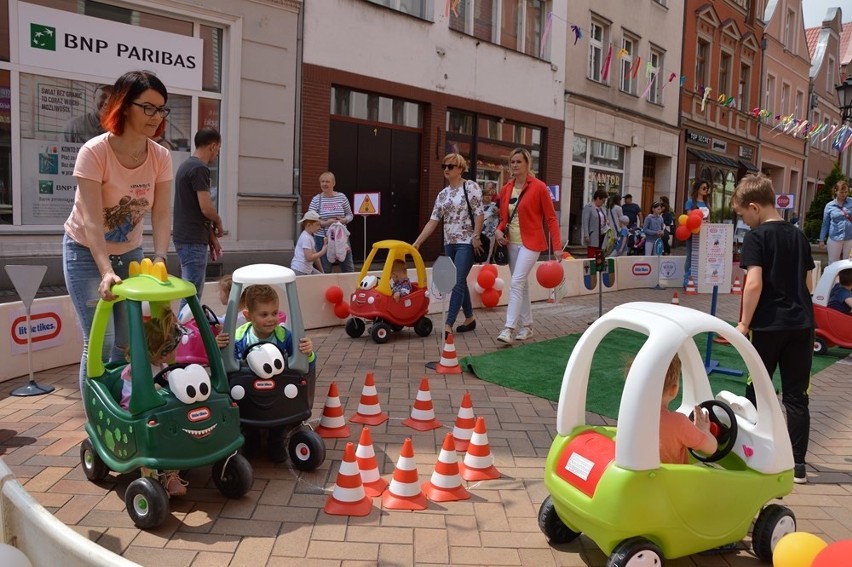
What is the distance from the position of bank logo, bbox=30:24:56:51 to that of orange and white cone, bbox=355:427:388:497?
8.34 m

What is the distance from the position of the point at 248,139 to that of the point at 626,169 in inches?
536

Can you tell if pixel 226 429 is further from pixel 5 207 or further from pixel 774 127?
pixel 774 127

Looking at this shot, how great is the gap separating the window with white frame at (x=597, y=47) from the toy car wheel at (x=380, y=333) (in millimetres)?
14240

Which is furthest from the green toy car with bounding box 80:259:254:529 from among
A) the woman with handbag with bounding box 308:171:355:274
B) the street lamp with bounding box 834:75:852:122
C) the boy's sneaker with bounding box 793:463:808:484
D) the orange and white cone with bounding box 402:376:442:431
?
the street lamp with bounding box 834:75:852:122

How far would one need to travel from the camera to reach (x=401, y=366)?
6395mm

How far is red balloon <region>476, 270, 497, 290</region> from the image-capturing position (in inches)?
390

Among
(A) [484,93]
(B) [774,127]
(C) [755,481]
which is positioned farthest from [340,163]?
(B) [774,127]

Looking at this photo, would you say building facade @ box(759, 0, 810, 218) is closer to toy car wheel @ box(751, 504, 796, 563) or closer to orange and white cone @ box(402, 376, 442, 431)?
orange and white cone @ box(402, 376, 442, 431)

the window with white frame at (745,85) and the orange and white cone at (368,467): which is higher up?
the window with white frame at (745,85)

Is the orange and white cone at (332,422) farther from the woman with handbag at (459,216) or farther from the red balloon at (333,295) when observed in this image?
the red balloon at (333,295)

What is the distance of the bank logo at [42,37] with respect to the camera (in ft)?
30.4

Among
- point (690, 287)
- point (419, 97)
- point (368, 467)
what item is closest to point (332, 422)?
point (368, 467)

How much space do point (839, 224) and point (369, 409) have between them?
8.68 meters

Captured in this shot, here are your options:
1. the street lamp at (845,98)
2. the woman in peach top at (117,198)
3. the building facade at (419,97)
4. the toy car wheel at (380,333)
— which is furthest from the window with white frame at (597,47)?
the woman in peach top at (117,198)
